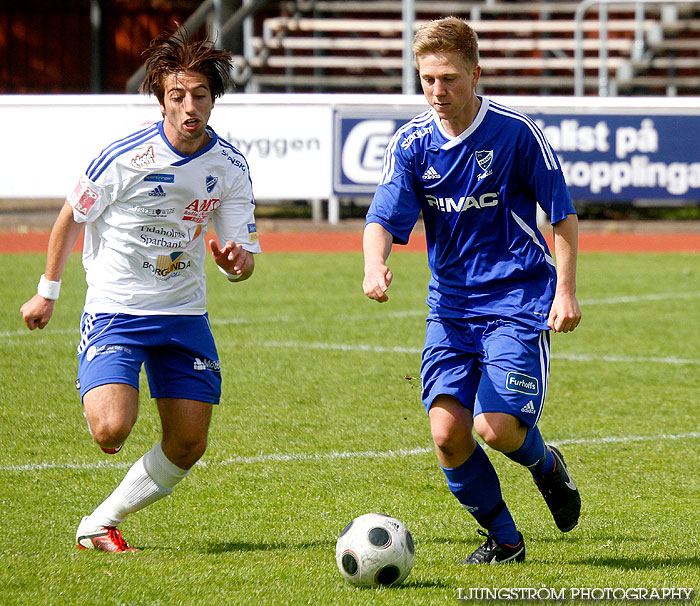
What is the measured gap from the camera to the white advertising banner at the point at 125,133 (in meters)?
14.1

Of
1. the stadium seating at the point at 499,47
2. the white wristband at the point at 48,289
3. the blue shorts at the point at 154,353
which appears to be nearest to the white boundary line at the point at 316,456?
the blue shorts at the point at 154,353

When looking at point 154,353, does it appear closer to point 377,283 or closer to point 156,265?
point 156,265

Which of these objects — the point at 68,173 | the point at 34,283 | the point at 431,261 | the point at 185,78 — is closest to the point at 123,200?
the point at 185,78

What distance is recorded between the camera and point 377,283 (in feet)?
13.0

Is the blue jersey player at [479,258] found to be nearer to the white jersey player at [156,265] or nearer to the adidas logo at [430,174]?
the adidas logo at [430,174]

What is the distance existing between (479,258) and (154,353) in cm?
135

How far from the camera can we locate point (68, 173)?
14.2m

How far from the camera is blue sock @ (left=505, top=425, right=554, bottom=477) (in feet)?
14.1

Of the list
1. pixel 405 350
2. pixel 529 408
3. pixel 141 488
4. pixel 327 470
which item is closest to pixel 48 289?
pixel 141 488


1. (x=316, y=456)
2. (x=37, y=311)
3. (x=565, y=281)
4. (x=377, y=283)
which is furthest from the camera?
(x=316, y=456)

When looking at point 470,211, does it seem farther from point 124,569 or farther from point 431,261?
point 124,569

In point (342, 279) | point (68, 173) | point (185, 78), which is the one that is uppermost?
point (185, 78)

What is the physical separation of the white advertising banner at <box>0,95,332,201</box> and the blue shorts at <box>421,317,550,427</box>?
33.2 feet

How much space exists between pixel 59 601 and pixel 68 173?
36.0 ft
